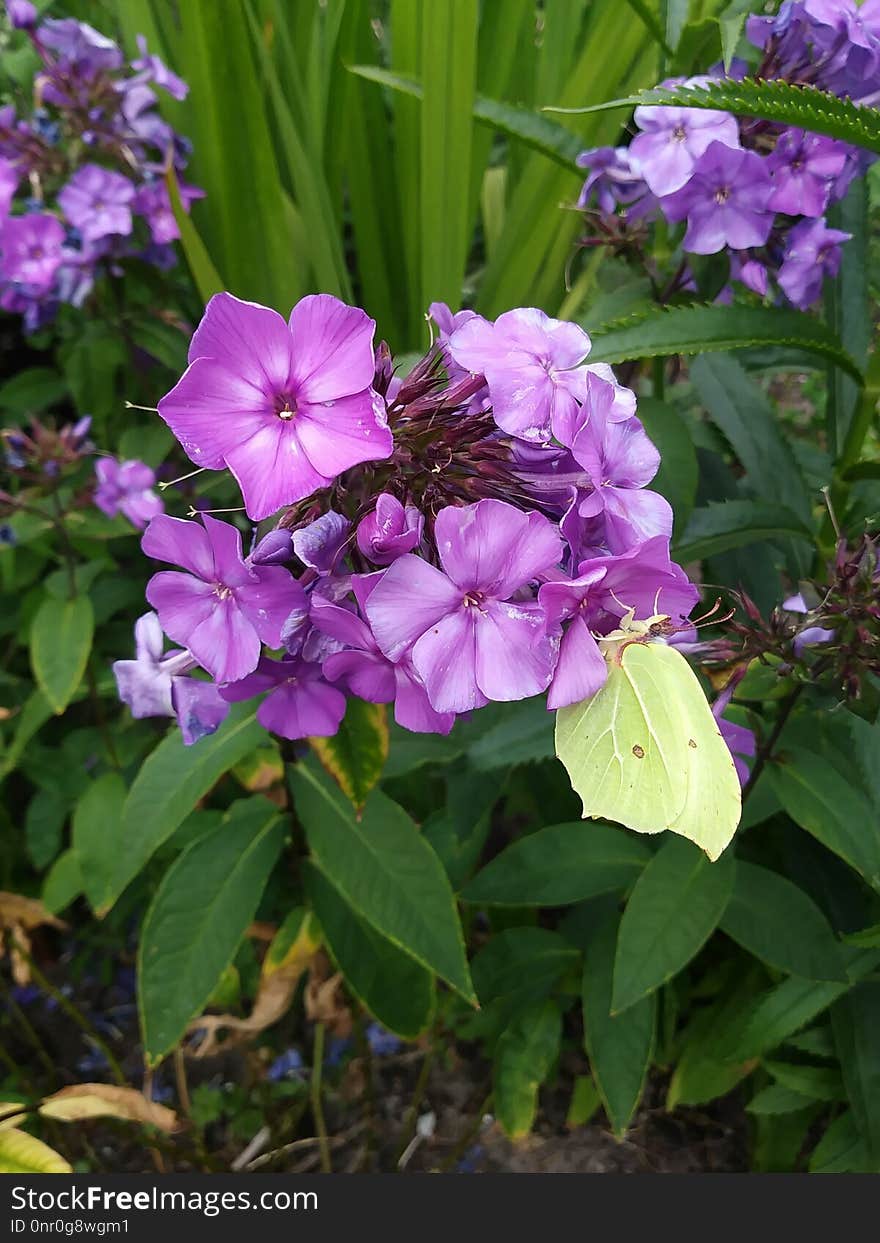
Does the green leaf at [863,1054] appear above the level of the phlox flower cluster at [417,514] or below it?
below

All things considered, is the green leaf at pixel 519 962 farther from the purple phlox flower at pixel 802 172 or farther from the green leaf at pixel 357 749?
the purple phlox flower at pixel 802 172

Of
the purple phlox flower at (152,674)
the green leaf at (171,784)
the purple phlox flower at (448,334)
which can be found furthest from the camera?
the green leaf at (171,784)

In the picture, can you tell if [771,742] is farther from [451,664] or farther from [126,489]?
[126,489]

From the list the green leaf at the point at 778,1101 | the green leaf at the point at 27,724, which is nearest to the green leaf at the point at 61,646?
the green leaf at the point at 27,724

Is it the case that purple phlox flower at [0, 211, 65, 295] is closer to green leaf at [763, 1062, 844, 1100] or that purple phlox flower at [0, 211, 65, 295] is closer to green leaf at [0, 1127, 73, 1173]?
green leaf at [0, 1127, 73, 1173]

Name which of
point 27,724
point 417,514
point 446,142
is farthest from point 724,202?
point 27,724

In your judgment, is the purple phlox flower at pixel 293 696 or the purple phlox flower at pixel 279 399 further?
the purple phlox flower at pixel 293 696
